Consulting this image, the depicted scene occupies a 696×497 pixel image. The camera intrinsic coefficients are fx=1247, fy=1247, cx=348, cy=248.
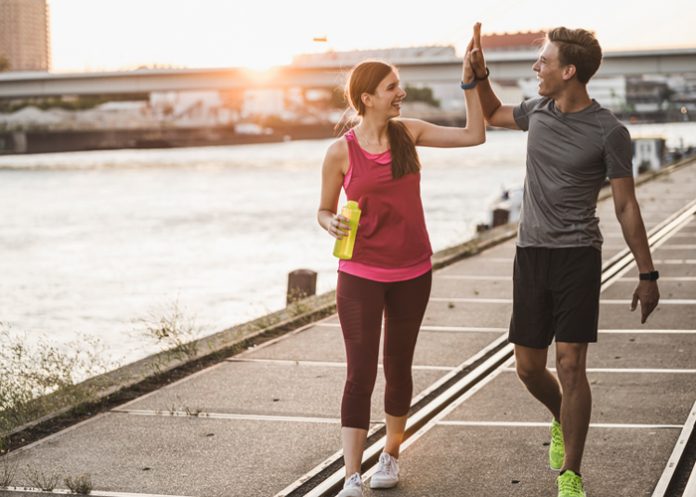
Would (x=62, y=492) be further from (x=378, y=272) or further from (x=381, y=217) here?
(x=381, y=217)

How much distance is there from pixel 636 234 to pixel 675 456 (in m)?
1.46

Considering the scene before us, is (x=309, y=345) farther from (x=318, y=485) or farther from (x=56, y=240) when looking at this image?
(x=56, y=240)

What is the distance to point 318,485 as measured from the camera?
5.92 meters

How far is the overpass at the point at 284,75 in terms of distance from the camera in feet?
240

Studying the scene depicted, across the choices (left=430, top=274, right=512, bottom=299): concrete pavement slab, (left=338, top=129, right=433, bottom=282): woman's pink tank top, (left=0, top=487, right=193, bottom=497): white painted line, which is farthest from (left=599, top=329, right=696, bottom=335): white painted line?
(left=0, top=487, right=193, bottom=497): white painted line

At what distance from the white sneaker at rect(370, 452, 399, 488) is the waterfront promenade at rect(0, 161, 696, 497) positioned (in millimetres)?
52

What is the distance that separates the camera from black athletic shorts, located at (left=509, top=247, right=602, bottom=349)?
207 inches

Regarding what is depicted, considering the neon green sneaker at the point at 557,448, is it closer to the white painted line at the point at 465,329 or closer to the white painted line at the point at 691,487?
the white painted line at the point at 691,487

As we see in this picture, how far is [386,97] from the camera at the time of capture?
5.43 meters

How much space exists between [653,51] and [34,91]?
1687 inches

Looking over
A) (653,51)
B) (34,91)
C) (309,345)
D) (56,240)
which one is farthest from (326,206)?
(34,91)

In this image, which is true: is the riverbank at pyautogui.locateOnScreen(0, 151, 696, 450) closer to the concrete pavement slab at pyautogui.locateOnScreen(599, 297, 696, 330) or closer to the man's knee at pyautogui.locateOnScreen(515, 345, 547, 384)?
the concrete pavement slab at pyautogui.locateOnScreen(599, 297, 696, 330)

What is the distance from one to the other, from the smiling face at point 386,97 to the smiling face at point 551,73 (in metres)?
0.62

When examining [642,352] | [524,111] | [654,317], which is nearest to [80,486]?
[524,111]
